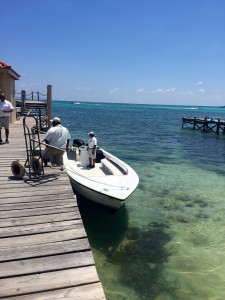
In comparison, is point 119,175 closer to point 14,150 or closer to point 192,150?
point 14,150

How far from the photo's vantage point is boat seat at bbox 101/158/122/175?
11054 mm

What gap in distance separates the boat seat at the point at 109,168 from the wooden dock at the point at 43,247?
12.9ft

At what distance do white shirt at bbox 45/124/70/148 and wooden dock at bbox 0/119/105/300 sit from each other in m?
1.64

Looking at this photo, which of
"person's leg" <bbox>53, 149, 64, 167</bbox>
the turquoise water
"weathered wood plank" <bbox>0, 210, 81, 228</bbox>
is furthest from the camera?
"person's leg" <bbox>53, 149, 64, 167</bbox>

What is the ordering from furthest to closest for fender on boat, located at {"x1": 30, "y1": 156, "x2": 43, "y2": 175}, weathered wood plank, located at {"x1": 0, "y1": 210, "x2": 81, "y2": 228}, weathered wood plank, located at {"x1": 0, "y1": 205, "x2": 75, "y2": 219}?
fender on boat, located at {"x1": 30, "y1": 156, "x2": 43, "y2": 175} < weathered wood plank, located at {"x1": 0, "y1": 205, "x2": 75, "y2": 219} < weathered wood plank, located at {"x1": 0, "y1": 210, "x2": 81, "y2": 228}

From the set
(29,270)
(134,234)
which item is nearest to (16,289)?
(29,270)

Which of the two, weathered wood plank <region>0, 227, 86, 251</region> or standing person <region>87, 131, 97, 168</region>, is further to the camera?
standing person <region>87, 131, 97, 168</region>

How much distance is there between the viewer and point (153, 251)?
7.76 m

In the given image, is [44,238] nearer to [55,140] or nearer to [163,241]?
[55,140]

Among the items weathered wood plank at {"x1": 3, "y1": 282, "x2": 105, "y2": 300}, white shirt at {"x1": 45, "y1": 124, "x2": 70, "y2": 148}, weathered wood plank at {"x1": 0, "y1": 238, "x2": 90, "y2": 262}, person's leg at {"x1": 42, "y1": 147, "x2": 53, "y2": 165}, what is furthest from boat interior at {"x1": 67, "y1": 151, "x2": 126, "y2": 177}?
weathered wood plank at {"x1": 3, "y1": 282, "x2": 105, "y2": 300}

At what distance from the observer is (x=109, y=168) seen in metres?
11.5

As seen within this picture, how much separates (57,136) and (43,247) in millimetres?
4364

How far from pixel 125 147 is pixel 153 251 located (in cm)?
1866

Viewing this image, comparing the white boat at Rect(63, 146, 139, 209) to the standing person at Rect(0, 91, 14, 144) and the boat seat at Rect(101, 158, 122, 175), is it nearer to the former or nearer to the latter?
the boat seat at Rect(101, 158, 122, 175)
